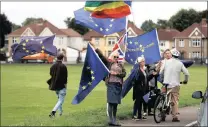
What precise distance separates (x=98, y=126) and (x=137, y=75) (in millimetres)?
2161

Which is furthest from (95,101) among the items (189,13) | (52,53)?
(189,13)

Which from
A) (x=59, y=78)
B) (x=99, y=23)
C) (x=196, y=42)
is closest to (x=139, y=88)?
(x=59, y=78)

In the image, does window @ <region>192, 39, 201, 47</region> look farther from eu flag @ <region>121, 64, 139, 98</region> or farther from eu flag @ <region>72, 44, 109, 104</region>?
eu flag @ <region>72, 44, 109, 104</region>

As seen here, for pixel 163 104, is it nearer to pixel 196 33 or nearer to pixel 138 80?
pixel 138 80

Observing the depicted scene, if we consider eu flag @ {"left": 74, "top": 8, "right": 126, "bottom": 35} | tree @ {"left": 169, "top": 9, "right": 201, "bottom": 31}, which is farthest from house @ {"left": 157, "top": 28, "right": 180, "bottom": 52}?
A: eu flag @ {"left": 74, "top": 8, "right": 126, "bottom": 35}

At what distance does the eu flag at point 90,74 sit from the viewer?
13336 millimetres

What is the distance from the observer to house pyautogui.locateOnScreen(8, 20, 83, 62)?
115m

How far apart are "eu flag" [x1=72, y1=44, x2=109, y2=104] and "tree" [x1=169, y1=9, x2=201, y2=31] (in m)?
123

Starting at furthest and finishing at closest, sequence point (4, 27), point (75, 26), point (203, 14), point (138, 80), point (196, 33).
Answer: point (75, 26)
point (203, 14)
point (4, 27)
point (196, 33)
point (138, 80)

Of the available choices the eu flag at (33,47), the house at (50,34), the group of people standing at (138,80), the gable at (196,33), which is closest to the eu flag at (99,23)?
the group of people standing at (138,80)

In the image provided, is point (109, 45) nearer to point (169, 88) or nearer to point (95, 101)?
point (95, 101)

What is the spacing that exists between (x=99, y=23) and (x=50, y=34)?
3999 inches

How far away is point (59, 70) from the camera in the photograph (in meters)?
14.2

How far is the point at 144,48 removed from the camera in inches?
620
